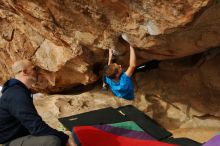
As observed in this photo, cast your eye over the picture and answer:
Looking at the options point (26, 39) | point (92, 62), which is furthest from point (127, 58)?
point (26, 39)

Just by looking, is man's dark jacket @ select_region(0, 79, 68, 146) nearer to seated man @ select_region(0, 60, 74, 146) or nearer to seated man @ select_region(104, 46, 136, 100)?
seated man @ select_region(0, 60, 74, 146)

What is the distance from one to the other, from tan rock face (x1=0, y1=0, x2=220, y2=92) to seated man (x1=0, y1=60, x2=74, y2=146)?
1204 millimetres

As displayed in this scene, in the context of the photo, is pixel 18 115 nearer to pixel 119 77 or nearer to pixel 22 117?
pixel 22 117

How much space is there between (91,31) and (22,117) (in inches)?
67.5

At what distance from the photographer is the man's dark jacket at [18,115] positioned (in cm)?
282

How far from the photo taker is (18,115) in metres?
2.82

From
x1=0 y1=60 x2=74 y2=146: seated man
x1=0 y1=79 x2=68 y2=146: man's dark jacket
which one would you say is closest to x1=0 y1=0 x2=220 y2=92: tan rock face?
x1=0 y1=60 x2=74 y2=146: seated man

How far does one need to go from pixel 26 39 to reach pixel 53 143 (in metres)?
2.25

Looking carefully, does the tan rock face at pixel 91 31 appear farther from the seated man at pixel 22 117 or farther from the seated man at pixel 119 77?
the seated man at pixel 22 117

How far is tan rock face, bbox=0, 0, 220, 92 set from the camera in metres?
3.49

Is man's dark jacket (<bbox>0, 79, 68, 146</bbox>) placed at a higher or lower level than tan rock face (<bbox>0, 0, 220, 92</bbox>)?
lower

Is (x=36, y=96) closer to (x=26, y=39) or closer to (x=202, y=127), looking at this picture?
(x=26, y=39)

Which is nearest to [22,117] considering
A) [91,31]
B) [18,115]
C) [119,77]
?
[18,115]

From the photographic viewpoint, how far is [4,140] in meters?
3.01
